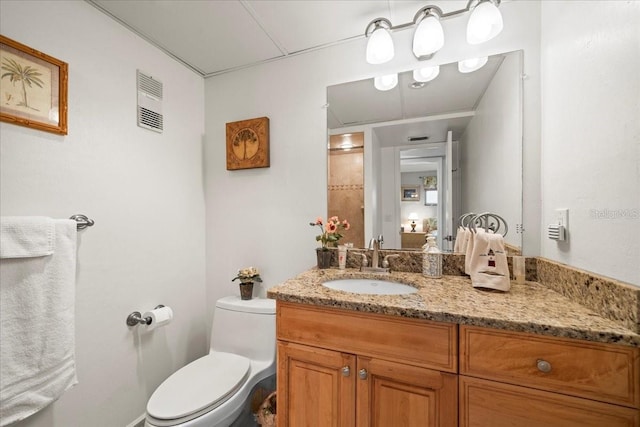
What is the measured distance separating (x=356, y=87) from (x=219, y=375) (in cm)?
169

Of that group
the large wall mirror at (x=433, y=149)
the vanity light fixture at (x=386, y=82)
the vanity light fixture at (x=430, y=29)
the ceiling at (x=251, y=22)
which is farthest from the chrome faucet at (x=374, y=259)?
the ceiling at (x=251, y=22)

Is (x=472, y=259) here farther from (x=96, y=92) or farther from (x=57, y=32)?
(x=57, y=32)

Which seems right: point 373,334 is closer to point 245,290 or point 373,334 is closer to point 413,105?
point 245,290

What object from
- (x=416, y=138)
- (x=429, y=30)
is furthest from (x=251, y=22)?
(x=416, y=138)

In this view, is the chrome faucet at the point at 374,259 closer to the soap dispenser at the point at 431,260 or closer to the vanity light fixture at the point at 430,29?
the soap dispenser at the point at 431,260

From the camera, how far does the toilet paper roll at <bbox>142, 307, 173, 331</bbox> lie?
138cm

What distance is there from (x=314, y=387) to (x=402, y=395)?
12.4 inches

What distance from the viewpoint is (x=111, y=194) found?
51.4 inches

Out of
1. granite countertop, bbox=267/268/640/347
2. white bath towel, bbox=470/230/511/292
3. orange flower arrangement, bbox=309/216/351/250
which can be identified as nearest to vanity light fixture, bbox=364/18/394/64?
orange flower arrangement, bbox=309/216/351/250

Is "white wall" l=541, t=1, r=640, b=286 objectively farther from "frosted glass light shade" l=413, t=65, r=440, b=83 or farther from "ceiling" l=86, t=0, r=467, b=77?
"ceiling" l=86, t=0, r=467, b=77

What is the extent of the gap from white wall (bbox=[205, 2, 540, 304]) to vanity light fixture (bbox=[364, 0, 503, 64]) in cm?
10

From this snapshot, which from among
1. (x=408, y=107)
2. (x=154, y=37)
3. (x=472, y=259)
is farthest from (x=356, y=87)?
(x=154, y=37)

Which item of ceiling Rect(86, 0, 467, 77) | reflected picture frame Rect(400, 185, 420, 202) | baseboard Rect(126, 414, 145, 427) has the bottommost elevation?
baseboard Rect(126, 414, 145, 427)

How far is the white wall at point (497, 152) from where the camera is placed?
119 cm
